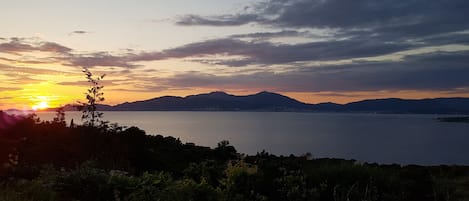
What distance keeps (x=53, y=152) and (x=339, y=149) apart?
6988cm

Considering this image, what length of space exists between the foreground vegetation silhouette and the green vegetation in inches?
0.6

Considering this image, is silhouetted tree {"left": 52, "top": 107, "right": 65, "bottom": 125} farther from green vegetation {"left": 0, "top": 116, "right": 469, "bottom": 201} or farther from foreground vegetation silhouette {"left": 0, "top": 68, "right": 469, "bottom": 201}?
green vegetation {"left": 0, "top": 116, "right": 469, "bottom": 201}

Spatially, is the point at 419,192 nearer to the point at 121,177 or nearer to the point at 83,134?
the point at 121,177

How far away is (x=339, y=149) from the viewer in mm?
79375

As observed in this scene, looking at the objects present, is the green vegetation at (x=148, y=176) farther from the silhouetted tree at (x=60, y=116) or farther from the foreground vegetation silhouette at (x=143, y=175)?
the silhouetted tree at (x=60, y=116)

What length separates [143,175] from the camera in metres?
8.65

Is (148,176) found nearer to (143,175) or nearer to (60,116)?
(143,175)

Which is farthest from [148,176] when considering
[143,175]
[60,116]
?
[60,116]

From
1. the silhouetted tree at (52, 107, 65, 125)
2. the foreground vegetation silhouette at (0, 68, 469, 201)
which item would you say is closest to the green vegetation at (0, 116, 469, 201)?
the foreground vegetation silhouette at (0, 68, 469, 201)

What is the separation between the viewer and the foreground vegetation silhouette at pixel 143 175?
7.73 metres

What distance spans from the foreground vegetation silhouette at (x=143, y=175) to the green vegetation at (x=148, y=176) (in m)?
0.02

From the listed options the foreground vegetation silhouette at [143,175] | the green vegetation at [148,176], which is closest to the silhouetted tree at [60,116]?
the foreground vegetation silhouette at [143,175]

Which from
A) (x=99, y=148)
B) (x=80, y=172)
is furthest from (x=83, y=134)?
(x=80, y=172)

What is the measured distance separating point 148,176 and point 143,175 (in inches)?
17.5
